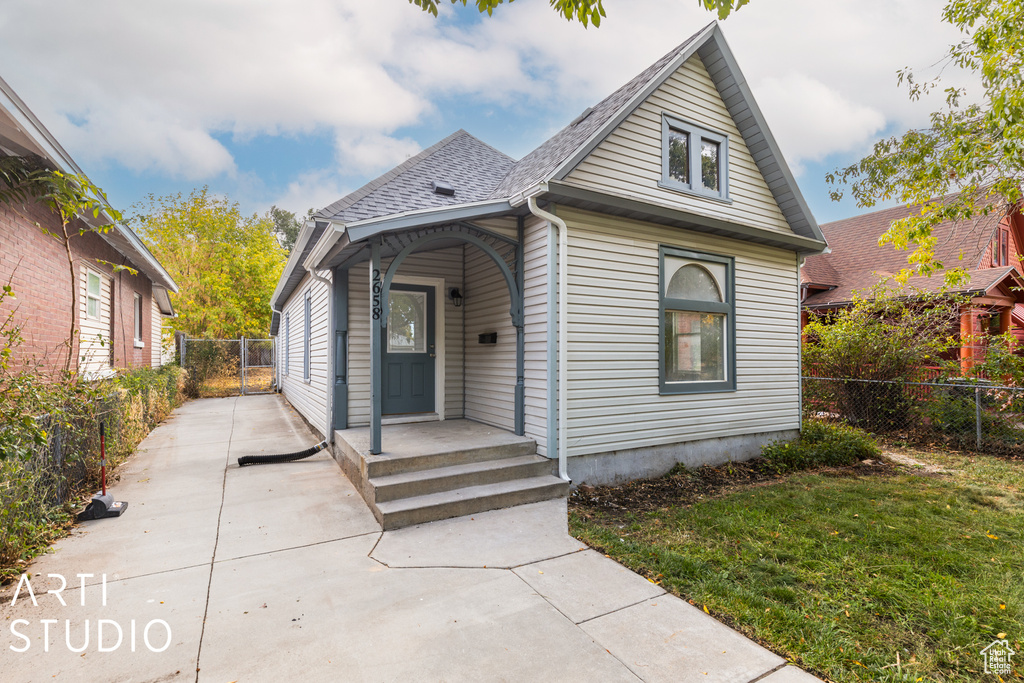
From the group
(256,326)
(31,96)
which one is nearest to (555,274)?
(31,96)

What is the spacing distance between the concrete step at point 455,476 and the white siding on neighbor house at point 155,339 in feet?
35.0

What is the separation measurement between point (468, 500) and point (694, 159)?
5281mm

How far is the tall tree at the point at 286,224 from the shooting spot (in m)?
39.0

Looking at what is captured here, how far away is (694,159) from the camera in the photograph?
20.6 ft

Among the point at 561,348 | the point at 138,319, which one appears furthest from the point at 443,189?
the point at 138,319

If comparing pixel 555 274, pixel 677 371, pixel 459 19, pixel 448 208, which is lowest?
pixel 677 371

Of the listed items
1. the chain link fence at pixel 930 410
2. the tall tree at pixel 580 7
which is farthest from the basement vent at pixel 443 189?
the chain link fence at pixel 930 410

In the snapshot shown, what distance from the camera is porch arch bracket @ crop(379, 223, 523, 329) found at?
4789 millimetres

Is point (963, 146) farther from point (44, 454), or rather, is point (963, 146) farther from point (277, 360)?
point (277, 360)

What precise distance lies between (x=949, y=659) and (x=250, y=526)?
4736mm

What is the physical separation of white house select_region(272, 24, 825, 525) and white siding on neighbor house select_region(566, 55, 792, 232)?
0.08ft

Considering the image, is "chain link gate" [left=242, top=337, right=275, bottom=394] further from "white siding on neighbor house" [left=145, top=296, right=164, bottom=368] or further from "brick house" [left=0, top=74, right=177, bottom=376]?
"brick house" [left=0, top=74, right=177, bottom=376]

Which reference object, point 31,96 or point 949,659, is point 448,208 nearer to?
point 949,659

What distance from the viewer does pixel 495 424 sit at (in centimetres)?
616
